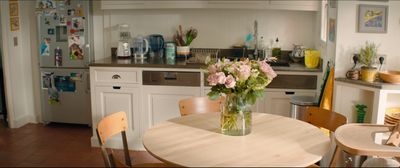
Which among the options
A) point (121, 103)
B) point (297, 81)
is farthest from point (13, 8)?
point (297, 81)

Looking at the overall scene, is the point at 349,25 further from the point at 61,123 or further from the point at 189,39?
the point at 61,123

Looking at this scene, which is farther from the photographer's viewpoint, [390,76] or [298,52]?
[298,52]

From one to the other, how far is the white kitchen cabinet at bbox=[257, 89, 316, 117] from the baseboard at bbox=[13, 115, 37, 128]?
291 centimetres

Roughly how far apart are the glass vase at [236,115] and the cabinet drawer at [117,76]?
1.80 meters

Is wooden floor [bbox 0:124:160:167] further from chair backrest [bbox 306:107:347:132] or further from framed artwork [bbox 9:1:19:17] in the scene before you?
chair backrest [bbox 306:107:347:132]

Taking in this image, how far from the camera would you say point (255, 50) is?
13.6ft

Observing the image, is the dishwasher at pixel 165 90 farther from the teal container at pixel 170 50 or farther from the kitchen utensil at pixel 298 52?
the kitchen utensil at pixel 298 52

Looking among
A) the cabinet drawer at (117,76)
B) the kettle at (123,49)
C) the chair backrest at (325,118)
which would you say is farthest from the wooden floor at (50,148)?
the chair backrest at (325,118)

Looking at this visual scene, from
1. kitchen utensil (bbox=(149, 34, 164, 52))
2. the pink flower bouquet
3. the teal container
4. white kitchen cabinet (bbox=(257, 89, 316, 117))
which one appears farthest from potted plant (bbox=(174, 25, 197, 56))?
the pink flower bouquet

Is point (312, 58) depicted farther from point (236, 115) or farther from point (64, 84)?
point (64, 84)

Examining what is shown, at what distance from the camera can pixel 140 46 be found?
4.22 meters

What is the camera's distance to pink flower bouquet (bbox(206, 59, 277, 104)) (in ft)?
6.53

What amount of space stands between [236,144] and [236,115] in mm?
183

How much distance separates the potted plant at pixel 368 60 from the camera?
295cm
